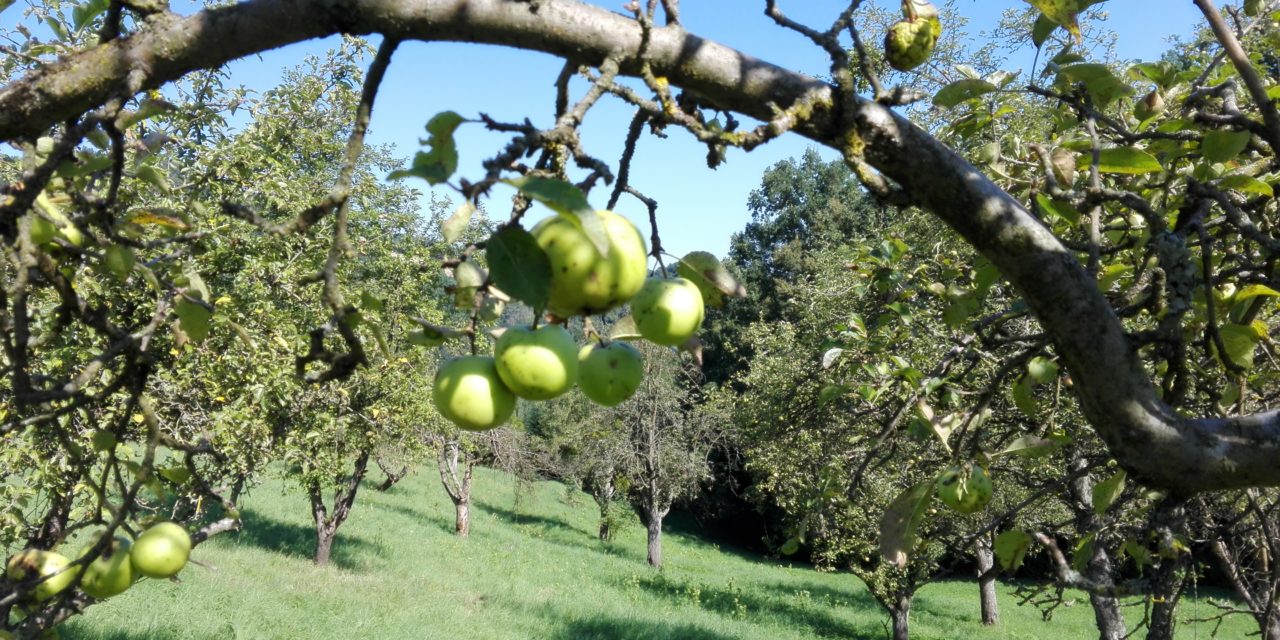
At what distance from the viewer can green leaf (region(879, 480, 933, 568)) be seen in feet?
6.12

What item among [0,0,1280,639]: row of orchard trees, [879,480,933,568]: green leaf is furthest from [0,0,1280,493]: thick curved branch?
[879,480,933,568]: green leaf

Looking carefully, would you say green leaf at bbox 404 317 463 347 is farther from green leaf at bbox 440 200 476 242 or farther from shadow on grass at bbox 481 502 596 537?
shadow on grass at bbox 481 502 596 537

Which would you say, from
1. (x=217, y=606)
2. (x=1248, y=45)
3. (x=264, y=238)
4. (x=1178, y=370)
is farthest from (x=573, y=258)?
(x=217, y=606)

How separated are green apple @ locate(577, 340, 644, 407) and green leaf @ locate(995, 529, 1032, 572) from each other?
4.59ft

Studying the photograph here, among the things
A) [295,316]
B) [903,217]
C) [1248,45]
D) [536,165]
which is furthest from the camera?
[903,217]

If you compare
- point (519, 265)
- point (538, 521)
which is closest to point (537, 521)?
point (538, 521)

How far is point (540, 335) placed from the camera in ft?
3.26

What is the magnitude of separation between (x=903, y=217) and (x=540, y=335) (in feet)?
34.4

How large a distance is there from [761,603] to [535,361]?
15004 mm

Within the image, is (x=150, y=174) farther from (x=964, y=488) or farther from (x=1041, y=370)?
(x=1041, y=370)

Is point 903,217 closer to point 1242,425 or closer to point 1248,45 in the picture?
point 1248,45

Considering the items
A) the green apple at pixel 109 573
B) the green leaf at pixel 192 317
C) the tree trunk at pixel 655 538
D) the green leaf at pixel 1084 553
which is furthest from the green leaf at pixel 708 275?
the tree trunk at pixel 655 538

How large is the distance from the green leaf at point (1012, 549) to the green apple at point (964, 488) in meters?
0.24

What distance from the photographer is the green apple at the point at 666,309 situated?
3.48 feet
